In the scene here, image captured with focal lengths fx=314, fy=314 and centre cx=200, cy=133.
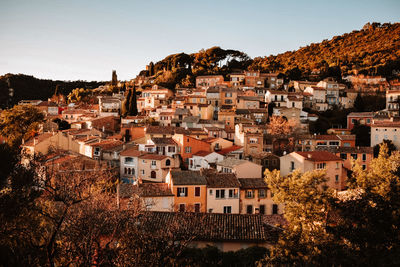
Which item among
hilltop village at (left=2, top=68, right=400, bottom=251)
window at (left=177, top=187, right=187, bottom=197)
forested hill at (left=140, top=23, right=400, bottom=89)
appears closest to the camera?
hilltop village at (left=2, top=68, right=400, bottom=251)

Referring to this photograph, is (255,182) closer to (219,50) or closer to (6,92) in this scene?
(219,50)

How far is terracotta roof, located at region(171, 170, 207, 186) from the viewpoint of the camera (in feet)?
87.1

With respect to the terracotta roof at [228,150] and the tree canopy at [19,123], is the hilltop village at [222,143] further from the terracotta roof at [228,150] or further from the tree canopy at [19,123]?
the tree canopy at [19,123]

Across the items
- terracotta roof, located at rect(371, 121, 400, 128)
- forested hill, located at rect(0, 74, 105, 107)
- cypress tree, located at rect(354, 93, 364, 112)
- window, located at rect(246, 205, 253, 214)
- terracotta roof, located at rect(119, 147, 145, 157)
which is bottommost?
window, located at rect(246, 205, 253, 214)

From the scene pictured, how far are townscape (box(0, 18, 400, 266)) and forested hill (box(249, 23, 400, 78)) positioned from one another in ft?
15.2

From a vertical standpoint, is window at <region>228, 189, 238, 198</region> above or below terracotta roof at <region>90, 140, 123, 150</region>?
below

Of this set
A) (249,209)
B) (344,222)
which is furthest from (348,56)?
(344,222)

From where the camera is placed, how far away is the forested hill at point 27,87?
86.9 metres

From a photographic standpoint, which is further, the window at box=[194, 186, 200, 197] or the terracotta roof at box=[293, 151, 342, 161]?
the terracotta roof at box=[293, 151, 342, 161]

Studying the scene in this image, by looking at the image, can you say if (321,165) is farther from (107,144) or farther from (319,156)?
(107,144)

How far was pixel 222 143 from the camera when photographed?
136 ft

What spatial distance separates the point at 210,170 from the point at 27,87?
3462 inches

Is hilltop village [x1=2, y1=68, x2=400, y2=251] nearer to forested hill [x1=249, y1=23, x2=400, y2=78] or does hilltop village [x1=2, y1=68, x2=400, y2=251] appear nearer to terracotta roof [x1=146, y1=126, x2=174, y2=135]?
terracotta roof [x1=146, y1=126, x2=174, y2=135]

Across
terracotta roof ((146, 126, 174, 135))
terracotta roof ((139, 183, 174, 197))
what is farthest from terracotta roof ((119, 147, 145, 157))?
terracotta roof ((139, 183, 174, 197))
